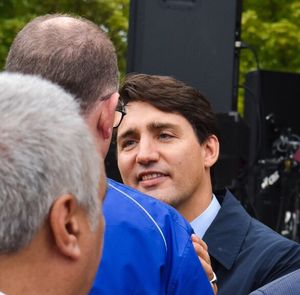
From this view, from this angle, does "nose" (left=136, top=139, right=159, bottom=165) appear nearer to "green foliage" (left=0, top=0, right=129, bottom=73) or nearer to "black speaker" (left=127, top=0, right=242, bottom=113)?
"black speaker" (left=127, top=0, right=242, bottom=113)

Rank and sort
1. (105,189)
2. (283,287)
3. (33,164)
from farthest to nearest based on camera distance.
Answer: (283,287)
(105,189)
(33,164)

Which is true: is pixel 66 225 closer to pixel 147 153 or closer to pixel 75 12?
pixel 147 153

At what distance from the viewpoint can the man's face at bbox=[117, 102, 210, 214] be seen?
11.4ft

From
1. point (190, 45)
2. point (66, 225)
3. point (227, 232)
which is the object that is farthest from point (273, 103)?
point (66, 225)

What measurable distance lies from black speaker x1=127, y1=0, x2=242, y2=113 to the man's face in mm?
1942

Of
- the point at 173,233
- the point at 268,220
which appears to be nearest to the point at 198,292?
the point at 173,233

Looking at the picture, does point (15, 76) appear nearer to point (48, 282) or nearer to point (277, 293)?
point (48, 282)

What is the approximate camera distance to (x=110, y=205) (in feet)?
7.60

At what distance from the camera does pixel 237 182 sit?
602 cm

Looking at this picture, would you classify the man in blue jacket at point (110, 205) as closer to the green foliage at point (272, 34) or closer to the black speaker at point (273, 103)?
the black speaker at point (273, 103)

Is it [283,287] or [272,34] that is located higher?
[283,287]

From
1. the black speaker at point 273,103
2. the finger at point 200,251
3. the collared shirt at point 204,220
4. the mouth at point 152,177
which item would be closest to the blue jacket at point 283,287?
the finger at point 200,251

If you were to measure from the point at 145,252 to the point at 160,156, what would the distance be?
126 centimetres

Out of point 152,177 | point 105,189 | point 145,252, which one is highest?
point 105,189
